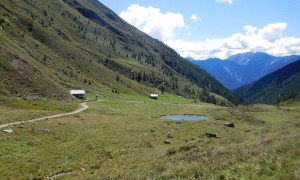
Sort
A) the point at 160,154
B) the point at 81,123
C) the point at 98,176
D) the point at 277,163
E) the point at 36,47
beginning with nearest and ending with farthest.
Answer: the point at 277,163 → the point at 98,176 → the point at 160,154 → the point at 81,123 → the point at 36,47

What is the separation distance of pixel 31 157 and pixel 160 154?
49.8ft

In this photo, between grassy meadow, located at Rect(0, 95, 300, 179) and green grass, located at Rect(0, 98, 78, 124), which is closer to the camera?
grassy meadow, located at Rect(0, 95, 300, 179)

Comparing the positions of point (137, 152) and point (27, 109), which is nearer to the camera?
point (137, 152)

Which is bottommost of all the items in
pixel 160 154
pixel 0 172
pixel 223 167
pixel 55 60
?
pixel 0 172

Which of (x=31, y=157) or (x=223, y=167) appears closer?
(x=223, y=167)

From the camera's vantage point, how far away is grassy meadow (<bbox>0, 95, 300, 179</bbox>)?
19750mm

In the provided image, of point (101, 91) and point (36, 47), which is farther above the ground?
point (36, 47)

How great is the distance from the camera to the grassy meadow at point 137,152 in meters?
19.8

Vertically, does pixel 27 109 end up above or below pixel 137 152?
above

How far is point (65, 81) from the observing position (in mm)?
157125

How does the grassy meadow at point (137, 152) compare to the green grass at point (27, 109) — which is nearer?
the grassy meadow at point (137, 152)

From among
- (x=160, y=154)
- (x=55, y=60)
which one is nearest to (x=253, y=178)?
(x=160, y=154)

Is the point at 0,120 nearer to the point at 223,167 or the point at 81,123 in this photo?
the point at 81,123

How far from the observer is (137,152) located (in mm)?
43781
